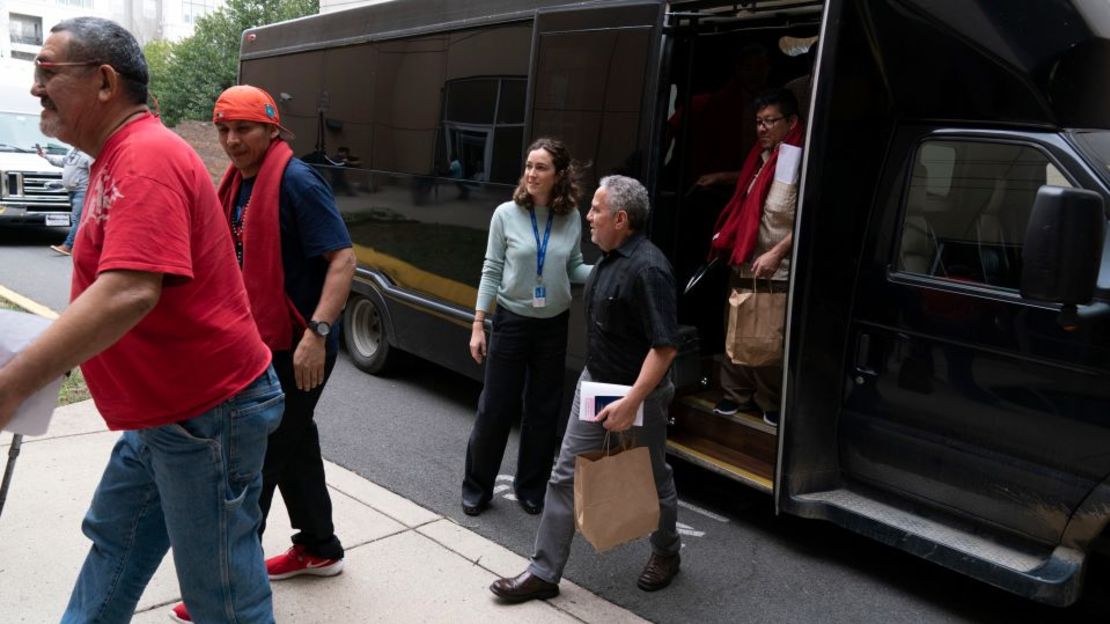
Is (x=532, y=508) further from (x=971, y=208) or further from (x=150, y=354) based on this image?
(x=150, y=354)

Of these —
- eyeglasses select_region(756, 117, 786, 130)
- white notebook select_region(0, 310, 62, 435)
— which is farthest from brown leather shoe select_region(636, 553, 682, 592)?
white notebook select_region(0, 310, 62, 435)

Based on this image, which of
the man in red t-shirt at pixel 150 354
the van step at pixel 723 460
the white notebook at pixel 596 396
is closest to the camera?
the man in red t-shirt at pixel 150 354

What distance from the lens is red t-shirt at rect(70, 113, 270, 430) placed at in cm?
199

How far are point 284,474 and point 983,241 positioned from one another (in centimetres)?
286

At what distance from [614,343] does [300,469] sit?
50.8 inches

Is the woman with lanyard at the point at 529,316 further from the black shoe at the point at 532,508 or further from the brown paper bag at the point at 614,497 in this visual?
the brown paper bag at the point at 614,497

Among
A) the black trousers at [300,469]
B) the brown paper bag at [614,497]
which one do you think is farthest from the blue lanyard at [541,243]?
the black trousers at [300,469]

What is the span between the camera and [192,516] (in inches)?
89.8

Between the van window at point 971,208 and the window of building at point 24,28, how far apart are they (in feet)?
255

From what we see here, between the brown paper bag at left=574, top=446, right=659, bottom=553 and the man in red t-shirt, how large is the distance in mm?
1241

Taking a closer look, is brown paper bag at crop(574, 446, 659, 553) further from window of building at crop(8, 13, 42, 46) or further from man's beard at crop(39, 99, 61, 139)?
window of building at crop(8, 13, 42, 46)

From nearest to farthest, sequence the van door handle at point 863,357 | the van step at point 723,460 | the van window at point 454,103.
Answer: the van door handle at point 863,357
the van step at point 723,460
the van window at point 454,103

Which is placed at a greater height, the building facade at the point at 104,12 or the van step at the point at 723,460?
the building facade at the point at 104,12

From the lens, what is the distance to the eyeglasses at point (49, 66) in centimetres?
208
